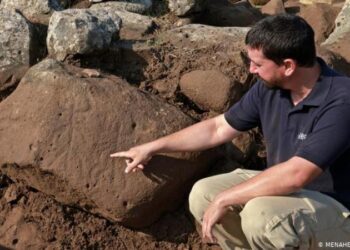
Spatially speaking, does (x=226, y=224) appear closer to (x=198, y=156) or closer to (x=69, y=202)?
(x=198, y=156)

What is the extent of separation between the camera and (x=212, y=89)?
455cm

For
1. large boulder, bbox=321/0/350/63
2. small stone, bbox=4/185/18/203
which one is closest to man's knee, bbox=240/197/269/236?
small stone, bbox=4/185/18/203

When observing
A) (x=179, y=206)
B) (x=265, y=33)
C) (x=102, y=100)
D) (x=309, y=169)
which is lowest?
(x=179, y=206)

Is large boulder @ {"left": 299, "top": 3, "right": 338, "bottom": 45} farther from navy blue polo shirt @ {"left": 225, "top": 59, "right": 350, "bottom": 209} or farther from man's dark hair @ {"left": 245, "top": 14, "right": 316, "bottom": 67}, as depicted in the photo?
man's dark hair @ {"left": 245, "top": 14, "right": 316, "bottom": 67}

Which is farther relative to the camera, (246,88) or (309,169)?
(246,88)

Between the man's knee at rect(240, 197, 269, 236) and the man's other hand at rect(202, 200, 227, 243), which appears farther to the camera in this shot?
the man's other hand at rect(202, 200, 227, 243)

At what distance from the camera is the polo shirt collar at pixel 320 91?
3367 millimetres

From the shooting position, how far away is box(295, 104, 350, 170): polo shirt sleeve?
3221 millimetres

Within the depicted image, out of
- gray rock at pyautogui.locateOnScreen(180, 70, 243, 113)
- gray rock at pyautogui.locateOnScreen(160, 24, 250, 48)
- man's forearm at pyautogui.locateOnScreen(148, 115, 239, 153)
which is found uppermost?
man's forearm at pyautogui.locateOnScreen(148, 115, 239, 153)

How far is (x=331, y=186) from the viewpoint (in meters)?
3.48

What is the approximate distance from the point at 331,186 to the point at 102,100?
1.43 m

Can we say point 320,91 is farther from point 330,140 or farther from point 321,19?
point 321,19

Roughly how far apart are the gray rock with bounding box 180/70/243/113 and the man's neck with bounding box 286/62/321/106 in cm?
107

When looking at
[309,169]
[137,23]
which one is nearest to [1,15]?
[137,23]
